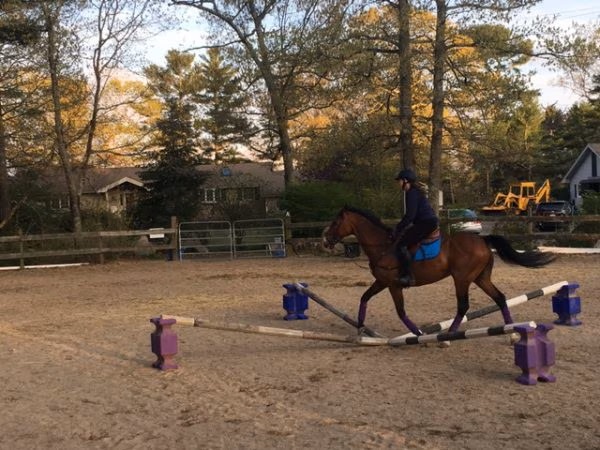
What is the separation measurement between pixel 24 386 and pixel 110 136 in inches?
1248

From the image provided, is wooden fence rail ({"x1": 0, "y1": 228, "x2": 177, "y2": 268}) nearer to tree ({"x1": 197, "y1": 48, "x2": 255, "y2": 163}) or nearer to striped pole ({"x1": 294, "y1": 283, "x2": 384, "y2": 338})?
striped pole ({"x1": 294, "y1": 283, "x2": 384, "y2": 338})

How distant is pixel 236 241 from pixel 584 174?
39.9 m

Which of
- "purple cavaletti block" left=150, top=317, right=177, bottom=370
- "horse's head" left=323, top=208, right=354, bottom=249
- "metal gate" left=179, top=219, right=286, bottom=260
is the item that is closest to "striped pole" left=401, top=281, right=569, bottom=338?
"horse's head" left=323, top=208, right=354, bottom=249

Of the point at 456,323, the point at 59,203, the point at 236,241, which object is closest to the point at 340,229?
the point at 456,323

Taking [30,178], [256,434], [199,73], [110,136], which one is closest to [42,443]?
[256,434]

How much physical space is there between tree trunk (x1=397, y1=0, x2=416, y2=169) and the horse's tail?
36.9 ft

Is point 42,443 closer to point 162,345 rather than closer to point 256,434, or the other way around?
point 256,434

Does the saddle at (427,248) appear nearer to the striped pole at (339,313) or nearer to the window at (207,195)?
the striped pole at (339,313)

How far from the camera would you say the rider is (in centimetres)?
748

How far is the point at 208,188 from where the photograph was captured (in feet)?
117

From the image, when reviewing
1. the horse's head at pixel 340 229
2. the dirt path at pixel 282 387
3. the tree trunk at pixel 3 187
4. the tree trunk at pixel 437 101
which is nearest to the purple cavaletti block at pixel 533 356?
the dirt path at pixel 282 387

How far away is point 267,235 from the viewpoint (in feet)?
74.0

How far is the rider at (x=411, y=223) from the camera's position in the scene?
24.5 feet

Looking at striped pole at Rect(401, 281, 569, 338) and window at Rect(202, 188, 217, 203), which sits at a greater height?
window at Rect(202, 188, 217, 203)
